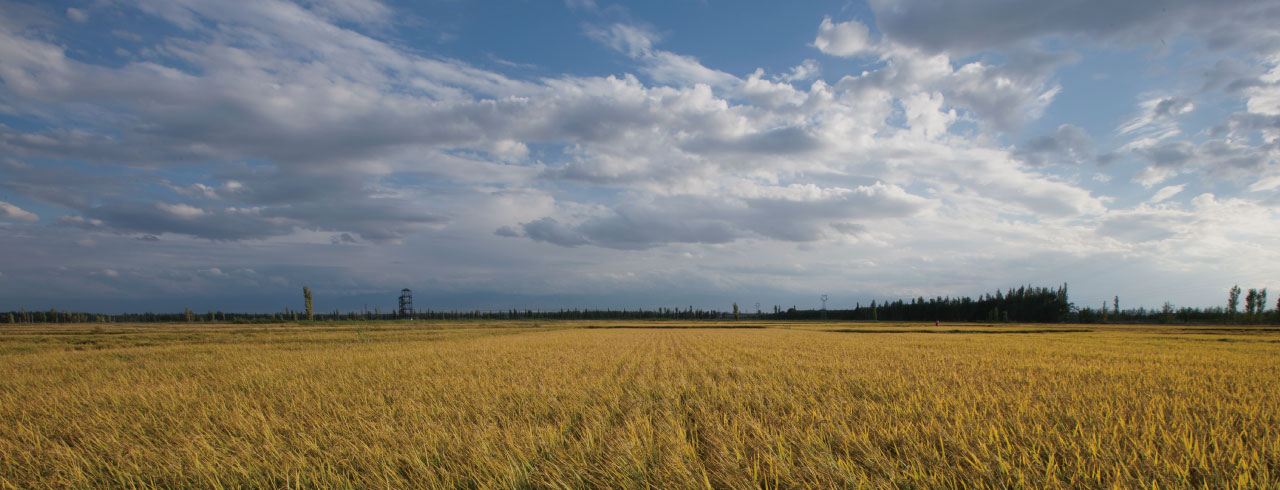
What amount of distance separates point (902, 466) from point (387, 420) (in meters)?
5.82

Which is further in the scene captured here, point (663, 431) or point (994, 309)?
point (994, 309)

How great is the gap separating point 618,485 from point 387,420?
4.09m

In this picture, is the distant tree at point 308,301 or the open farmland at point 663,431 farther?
the distant tree at point 308,301

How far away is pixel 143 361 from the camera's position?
1773 cm

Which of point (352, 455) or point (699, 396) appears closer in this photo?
point (352, 455)

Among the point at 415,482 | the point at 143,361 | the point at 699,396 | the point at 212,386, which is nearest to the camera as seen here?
the point at 415,482

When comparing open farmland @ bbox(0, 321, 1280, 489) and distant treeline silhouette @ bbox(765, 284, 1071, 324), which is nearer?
open farmland @ bbox(0, 321, 1280, 489)

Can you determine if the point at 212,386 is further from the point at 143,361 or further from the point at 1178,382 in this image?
the point at 1178,382

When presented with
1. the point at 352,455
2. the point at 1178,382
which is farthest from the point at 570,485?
the point at 1178,382

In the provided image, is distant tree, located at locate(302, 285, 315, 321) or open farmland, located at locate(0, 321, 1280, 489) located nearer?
open farmland, located at locate(0, 321, 1280, 489)

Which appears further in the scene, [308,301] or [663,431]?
[308,301]

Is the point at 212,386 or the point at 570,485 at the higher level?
the point at 570,485

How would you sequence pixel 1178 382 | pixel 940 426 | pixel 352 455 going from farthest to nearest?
pixel 1178 382
pixel 940 426
pixel 352 455

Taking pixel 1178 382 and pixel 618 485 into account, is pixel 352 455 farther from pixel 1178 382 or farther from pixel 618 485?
pixel 1178 382
